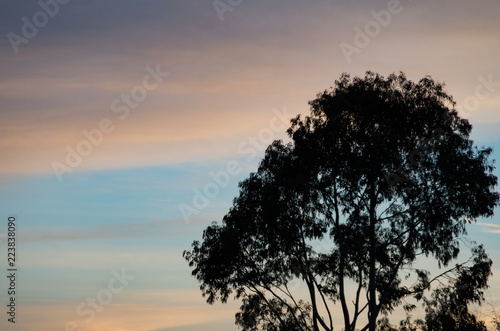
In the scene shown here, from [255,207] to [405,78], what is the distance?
44.2 ft

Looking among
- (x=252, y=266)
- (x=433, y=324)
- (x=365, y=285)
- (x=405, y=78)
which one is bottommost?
(x=433, y=324)

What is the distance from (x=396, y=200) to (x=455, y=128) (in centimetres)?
618

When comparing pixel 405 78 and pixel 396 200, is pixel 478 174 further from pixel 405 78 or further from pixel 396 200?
pixel 405 78

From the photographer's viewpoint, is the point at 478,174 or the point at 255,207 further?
the point at 255,207

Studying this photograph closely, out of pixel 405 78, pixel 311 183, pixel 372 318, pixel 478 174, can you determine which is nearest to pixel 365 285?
pixel 372 318

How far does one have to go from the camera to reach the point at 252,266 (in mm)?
44469

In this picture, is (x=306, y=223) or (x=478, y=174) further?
(x=306, y=223)

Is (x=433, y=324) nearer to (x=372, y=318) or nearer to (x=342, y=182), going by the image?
(x=372, y=318)

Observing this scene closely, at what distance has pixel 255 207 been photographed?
4431cm

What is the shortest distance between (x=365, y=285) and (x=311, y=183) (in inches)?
304

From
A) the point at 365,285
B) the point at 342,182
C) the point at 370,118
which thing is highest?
the point at 370,118

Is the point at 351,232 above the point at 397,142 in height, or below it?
below

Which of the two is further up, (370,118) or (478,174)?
(370,118)

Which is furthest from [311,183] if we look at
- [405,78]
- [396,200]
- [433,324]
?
[433,324]
